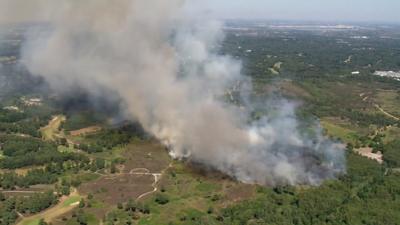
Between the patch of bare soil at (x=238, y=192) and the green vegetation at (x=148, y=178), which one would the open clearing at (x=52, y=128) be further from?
the patch of bare soil at (x=238, y=192)

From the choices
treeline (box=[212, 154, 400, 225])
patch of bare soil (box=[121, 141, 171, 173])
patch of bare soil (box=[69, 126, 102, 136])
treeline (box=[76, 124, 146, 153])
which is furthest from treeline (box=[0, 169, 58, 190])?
treeline (box=[212, 154, 400, 225])

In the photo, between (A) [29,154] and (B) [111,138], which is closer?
(A) [29,154]

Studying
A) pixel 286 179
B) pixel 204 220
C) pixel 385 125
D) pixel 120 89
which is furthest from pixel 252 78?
pixel 204 220

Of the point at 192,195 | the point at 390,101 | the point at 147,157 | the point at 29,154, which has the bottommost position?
the point at 390,101

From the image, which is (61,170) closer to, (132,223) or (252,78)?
(132,223)

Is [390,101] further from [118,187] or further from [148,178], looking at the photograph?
[118,187]

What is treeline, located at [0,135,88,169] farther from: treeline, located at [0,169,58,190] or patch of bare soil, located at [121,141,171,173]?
patch of bare soil, located at [121,141,171,173]

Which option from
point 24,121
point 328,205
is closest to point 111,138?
point 24,121

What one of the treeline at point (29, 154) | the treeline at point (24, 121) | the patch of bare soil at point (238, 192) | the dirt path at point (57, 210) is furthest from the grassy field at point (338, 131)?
the treeline at point (24, 121)

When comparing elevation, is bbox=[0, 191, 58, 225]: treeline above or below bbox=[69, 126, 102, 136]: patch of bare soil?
below
